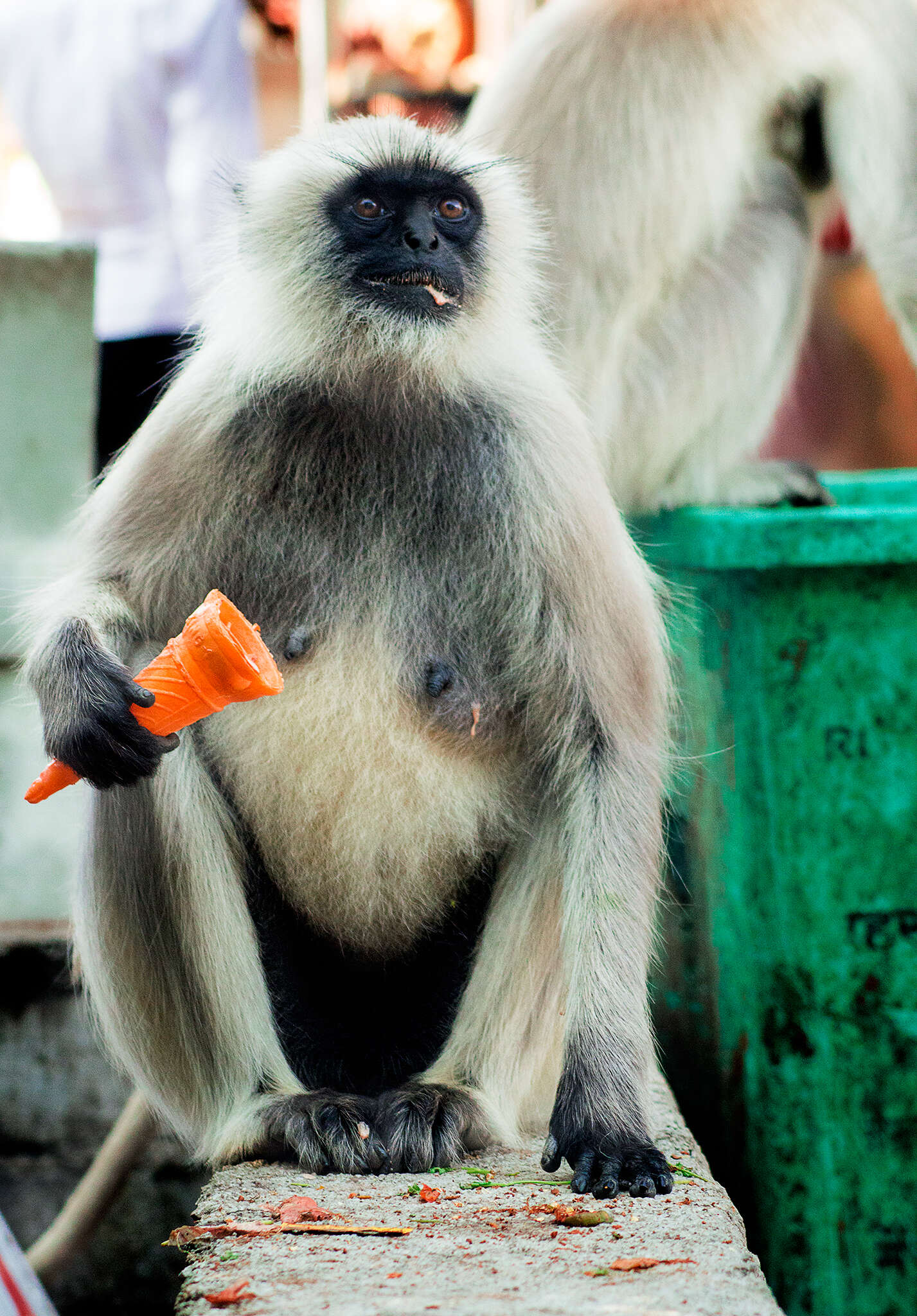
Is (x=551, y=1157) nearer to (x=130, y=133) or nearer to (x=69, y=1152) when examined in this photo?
(x=69, y=1152)

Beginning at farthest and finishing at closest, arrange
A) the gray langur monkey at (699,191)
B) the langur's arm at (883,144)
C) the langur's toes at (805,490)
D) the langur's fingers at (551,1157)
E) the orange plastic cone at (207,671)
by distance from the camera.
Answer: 1. the langur's arm at (883,144)
2. the gray langur monkey at (699,191)
3. the langur's toes at (805,490)
4. the langur's fingers at (551,1157)
5. the orange plastic cone at (207,671)

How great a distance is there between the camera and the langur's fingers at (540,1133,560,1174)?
6.64 ft

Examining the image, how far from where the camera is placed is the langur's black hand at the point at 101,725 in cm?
199

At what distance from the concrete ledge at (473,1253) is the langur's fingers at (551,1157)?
25mm

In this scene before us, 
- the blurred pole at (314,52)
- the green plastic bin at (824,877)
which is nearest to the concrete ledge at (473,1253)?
the green plastic bin at (824,877)

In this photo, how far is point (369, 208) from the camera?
7.62 feet

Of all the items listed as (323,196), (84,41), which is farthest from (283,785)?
(84,41)

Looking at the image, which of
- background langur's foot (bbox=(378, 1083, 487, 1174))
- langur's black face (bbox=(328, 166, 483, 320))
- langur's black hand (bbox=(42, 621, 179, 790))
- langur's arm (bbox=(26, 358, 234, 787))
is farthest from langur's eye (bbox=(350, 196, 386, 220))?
background langur's foot (bbox=(378, 1083, 487, 1174))

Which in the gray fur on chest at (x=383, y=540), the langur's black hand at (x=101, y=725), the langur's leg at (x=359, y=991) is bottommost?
the langur's leg at (x=359, y=991)

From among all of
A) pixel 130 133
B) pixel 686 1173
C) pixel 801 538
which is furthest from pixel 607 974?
pixel 130 133

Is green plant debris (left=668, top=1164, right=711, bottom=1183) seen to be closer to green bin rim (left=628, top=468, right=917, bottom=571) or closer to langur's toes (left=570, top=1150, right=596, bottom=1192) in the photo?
langur's toes (left=570, top=1150, right=596, bottom=1192)

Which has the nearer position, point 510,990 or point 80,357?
point 510,990

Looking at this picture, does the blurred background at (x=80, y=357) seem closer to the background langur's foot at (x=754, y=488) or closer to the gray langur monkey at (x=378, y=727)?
the gray langur monkey at (x=378, y=727)

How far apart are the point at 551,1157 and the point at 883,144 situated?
2.51 m
